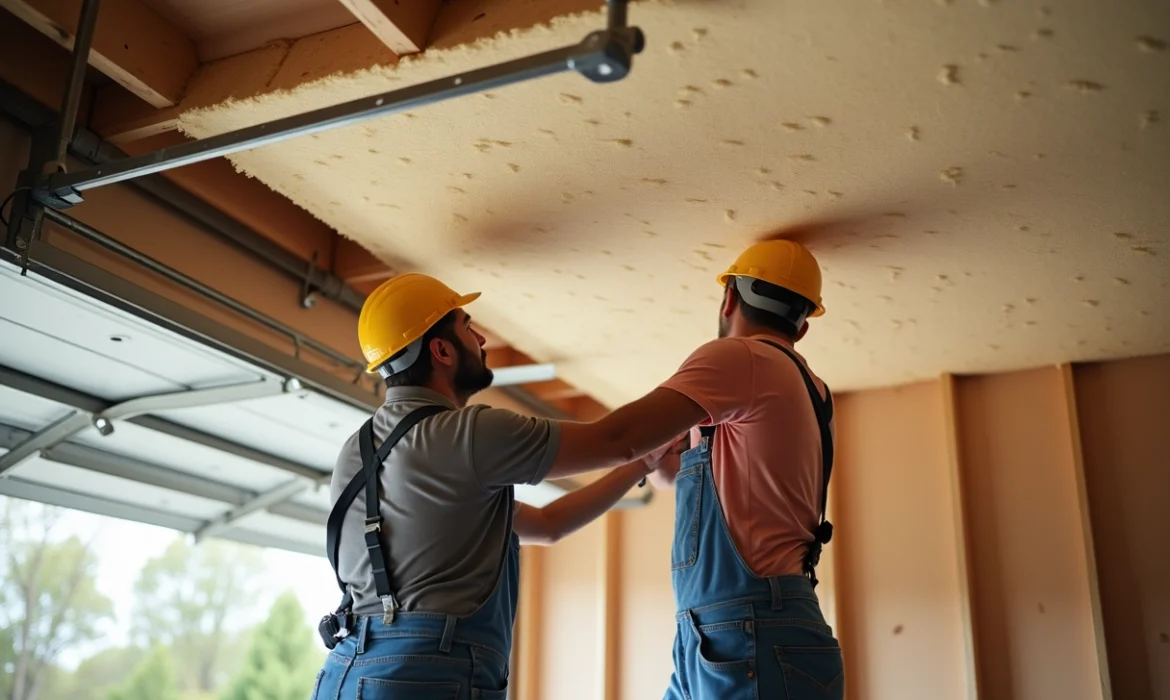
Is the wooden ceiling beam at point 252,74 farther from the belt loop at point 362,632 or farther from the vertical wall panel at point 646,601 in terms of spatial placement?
the vertical wall panel at point 646,601

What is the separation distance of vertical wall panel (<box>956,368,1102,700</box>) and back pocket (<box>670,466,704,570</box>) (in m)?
1.97

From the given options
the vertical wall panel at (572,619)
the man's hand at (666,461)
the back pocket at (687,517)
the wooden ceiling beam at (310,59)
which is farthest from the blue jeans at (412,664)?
the vertical wall panel at (572,619)

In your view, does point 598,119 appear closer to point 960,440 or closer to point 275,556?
point 960,440

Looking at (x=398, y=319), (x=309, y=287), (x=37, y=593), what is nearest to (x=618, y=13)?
(x=398, y=319)

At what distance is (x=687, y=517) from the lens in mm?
2662

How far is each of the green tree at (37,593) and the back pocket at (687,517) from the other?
3029 millimetres

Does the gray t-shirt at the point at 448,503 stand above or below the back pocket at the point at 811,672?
above

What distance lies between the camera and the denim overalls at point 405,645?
2287 mm

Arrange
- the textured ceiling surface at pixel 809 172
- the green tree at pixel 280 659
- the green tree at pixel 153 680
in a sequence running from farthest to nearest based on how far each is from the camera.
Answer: the green tree at pixel 280 659, the green tree at pixel 153 680, the textured ceiling surface at pixel 809 172

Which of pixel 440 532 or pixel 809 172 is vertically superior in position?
pixel 809 172

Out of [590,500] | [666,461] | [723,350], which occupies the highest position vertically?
[723,350]

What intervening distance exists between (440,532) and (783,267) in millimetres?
1271

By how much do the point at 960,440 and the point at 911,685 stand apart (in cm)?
105

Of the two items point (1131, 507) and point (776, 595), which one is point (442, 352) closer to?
point (776, 595)
